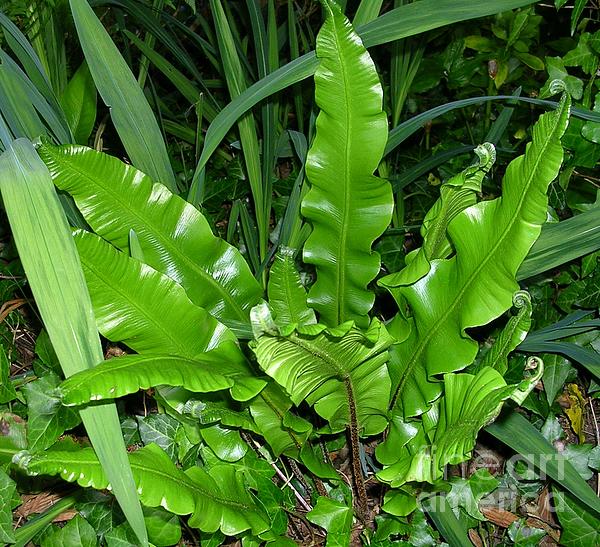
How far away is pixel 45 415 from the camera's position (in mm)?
986

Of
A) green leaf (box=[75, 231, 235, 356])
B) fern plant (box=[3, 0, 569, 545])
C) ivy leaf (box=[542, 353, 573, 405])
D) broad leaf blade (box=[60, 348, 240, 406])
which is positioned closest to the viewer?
broad leaf blade (box=[60, 348, 240, 406])

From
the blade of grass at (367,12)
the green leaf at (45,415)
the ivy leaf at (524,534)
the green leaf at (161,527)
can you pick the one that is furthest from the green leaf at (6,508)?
the blade of grass at (367,12)

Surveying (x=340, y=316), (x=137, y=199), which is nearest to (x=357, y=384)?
(x=340, y=316)

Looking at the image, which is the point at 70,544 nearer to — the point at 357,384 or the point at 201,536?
the point at 201,536

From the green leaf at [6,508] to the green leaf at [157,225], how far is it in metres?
0.35

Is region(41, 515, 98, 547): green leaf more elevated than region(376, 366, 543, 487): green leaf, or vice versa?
region(376, 366, 543, 487): green leaf

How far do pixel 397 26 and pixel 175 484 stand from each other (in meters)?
0.60

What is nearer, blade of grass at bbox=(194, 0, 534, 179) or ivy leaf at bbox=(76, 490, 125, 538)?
blade of grass at bbox=(194, 0, 534, 179)

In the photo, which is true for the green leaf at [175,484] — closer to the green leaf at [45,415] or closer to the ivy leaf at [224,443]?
the ivy leaf at [224,443]

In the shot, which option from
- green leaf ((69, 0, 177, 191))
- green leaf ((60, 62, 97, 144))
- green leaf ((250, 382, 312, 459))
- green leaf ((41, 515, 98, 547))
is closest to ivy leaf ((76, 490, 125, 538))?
green leaf ((41, 515, 98, 547))

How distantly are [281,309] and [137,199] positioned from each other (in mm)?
241

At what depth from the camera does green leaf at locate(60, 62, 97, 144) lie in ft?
3.80

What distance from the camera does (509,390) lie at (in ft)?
2.04

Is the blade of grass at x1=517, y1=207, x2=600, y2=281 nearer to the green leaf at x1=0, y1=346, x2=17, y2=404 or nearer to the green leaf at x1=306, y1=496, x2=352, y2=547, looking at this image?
the green leaf at x1=306, y1=496, x2=352, y2=547
